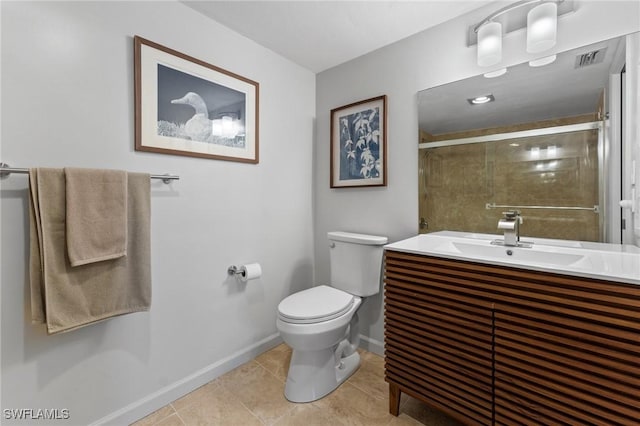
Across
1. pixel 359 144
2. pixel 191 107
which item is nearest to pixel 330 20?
pixel 359 144

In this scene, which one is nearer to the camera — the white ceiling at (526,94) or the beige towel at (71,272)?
the beige towel at (71,272)

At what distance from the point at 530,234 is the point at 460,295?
600 millimetres

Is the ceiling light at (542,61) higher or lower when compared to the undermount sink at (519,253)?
higher

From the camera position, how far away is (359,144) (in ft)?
7.03

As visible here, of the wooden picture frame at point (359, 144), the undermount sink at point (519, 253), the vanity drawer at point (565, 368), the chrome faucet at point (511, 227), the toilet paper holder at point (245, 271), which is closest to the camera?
the vanity drawer at point (565, 368)

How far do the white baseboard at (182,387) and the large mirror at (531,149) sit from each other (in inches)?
56.1

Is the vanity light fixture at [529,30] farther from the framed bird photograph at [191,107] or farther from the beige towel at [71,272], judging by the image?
the beige towel at [71,272]

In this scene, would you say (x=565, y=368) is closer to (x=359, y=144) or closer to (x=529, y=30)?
(x=529, y=30)

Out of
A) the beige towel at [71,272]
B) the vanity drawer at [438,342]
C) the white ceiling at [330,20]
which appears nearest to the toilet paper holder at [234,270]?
the beige towel at [71,272]

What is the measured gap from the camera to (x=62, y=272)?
1152mm

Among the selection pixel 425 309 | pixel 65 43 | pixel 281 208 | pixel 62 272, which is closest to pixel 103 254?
pixel 62 272

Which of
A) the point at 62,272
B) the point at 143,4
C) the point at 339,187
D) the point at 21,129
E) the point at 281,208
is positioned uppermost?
the point at 143,4

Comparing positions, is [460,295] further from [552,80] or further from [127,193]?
[127,193]

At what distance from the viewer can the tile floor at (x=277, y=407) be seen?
1444 mm
